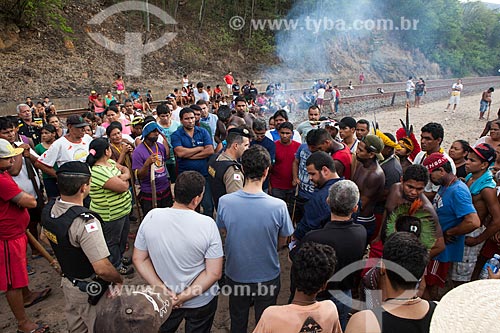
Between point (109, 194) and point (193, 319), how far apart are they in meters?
1.86

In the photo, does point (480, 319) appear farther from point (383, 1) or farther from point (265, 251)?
point (383, 1)

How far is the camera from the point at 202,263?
2617 mm

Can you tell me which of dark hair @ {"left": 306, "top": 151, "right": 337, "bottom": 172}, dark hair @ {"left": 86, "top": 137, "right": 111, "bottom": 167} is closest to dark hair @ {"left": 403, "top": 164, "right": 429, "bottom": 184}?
dark hair @ {"left": 306, "top": 151, "right": 337, "bottom": 172}

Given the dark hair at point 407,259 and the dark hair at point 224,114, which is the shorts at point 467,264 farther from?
the dark hair at point 224,114

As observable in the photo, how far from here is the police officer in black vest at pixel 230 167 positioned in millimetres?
3645

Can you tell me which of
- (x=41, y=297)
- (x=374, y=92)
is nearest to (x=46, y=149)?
(x=41, y=297)

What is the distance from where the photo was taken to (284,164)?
16.9ft

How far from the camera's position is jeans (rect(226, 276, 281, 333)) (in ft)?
9.53

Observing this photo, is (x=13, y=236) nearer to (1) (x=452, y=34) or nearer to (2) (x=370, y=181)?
(2) (x=370, y=181)

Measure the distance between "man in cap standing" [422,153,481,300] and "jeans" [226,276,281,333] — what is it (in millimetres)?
1698

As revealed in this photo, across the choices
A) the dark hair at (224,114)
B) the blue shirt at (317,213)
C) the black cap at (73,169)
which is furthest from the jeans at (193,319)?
the dark hair at (224,114)

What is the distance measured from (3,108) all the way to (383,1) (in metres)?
50.9

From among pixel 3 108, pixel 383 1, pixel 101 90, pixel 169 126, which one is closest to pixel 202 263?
pixel 169 126
